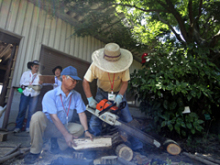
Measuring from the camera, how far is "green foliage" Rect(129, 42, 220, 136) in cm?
296

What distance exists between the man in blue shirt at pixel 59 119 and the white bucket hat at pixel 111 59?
0.48 m

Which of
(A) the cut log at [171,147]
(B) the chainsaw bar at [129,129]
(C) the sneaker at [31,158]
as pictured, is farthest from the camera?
(A) the cut log at [171,147]

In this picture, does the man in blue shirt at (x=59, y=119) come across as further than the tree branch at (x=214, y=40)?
No

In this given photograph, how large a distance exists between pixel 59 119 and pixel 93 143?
578mm

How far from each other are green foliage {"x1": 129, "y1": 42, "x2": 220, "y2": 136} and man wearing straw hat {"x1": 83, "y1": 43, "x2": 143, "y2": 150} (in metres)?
0.67

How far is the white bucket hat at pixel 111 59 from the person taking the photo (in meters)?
2.34

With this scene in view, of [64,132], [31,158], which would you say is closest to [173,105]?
[64,132]

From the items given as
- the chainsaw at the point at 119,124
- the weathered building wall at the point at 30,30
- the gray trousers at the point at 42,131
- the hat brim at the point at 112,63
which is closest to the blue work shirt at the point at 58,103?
the gray trousers at the point at 42,131

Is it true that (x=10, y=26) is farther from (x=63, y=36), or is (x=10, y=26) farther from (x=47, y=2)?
(x=63, y=36)

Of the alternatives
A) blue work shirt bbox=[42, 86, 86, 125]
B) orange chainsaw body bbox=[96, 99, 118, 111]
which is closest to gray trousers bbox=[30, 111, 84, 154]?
Answer: blue work shirt bbox=[42, 86, 86, 125]

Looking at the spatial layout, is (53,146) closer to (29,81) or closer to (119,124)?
(119,124)

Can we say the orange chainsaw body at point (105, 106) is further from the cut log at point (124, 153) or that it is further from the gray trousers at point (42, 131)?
the cut log at point (124, 153)

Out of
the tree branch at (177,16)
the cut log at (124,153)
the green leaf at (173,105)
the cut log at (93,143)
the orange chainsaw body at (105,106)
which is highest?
the tree branch at (177,16)

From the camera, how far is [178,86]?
9.24ft
